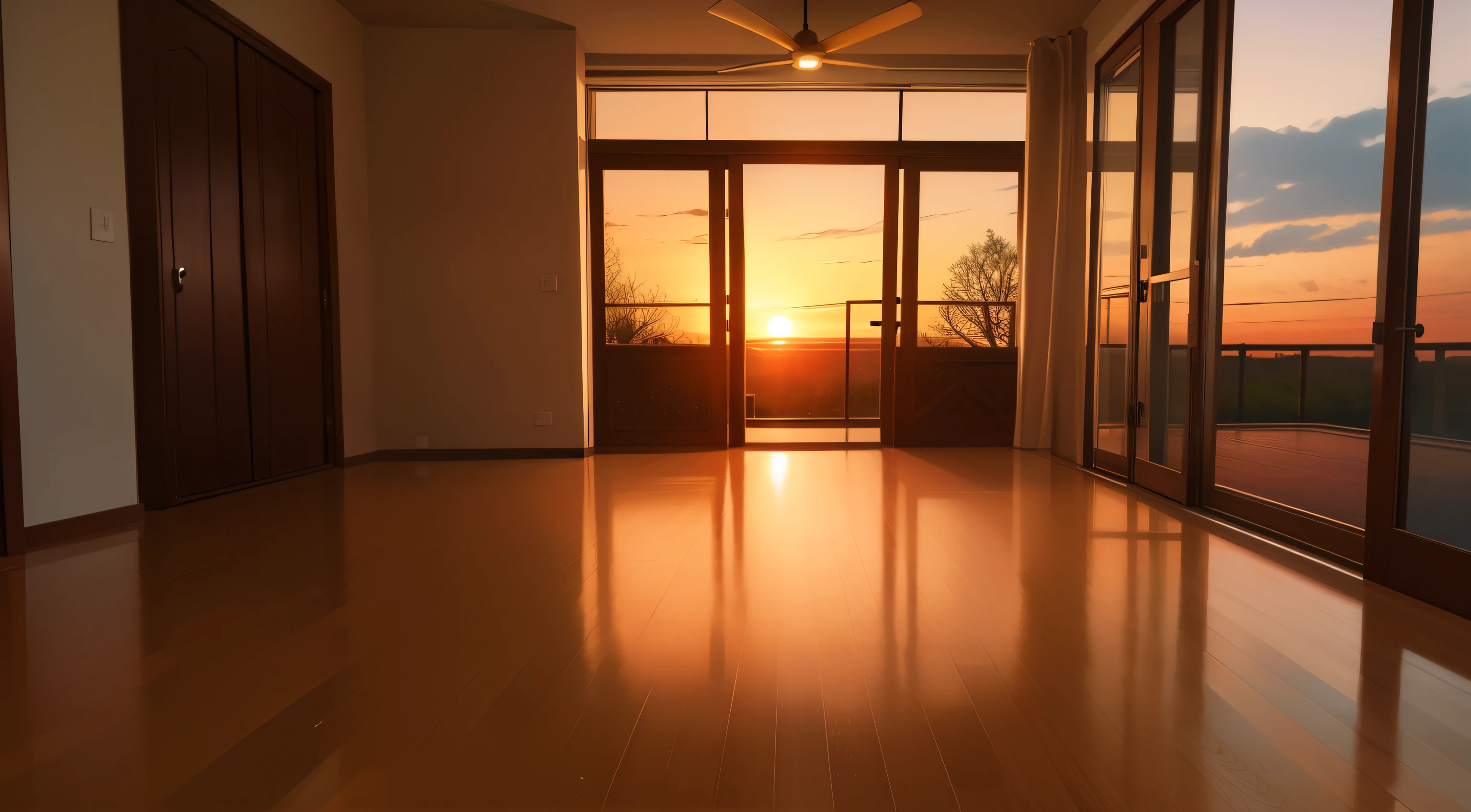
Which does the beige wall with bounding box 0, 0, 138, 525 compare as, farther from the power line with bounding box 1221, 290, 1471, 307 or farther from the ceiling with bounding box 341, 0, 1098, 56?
the power line with bounding box 1221, 290, 1471, 307

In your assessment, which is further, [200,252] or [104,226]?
[200,252]

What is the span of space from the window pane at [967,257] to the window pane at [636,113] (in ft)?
6.48

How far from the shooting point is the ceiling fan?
4.06 metres

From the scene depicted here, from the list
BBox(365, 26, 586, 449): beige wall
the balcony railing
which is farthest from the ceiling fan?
the balcony railing

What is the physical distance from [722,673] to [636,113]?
201 inches

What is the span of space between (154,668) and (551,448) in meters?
3.83

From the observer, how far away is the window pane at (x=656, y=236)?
5.86 meters

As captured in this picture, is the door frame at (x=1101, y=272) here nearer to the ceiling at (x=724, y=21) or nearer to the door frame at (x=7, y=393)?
the ceiling at (x=724, y=21)

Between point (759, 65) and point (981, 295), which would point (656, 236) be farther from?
point (981, 295)

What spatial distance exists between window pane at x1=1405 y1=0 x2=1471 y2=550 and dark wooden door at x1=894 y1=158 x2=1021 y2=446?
366 centimetres

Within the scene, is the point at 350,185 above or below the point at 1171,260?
above

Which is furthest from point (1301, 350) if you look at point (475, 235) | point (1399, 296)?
point (475, 235)

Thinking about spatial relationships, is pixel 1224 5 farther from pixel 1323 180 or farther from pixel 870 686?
pixel 870 686

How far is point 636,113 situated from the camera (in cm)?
588
